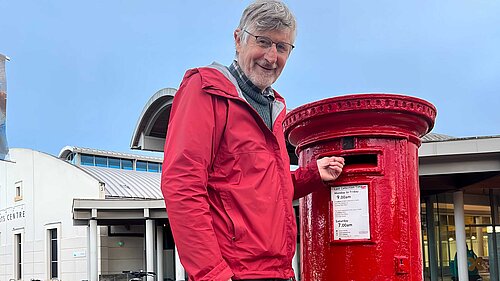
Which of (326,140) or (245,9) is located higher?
(245,9)

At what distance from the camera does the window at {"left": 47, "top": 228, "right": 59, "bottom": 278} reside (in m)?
29.9

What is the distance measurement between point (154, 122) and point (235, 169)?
15.1 metres

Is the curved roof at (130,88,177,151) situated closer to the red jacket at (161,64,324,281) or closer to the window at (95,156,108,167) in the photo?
the red jacket at (161,64,324,281)

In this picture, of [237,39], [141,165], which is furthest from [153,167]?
[237,39]

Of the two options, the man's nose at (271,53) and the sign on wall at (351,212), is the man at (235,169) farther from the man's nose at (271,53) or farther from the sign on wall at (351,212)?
the sign on wall at (351,212)

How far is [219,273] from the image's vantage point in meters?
2.08

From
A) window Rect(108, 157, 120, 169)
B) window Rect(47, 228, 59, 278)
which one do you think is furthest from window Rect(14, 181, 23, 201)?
window Rect(108, 157, 120, 169)

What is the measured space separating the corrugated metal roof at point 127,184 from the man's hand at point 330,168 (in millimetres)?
27475

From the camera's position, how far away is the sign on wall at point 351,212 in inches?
117

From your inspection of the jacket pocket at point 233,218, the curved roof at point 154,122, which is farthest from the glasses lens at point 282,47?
the curved roof at point 154,122

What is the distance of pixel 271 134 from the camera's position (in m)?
2.37

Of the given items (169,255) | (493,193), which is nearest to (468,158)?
(493,193)

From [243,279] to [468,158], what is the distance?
12037mm

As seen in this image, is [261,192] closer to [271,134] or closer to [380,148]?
[271,134]
